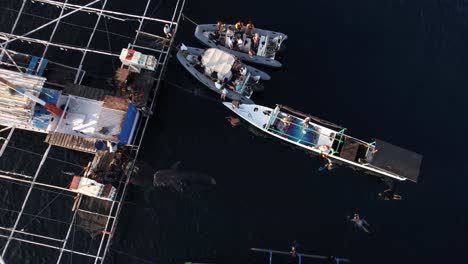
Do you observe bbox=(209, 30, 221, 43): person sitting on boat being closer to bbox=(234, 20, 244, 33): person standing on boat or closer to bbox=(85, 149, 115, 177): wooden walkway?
bbox=(234, 20, 244, 33): person standing on boat

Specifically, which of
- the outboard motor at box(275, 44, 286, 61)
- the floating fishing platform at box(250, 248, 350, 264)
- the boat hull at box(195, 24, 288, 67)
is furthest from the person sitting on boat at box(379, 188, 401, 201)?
the outboard motor at box(275, 44, 286, 61)

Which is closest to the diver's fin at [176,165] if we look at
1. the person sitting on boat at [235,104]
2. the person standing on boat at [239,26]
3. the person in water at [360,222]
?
the person sitting on boat at [235,104]

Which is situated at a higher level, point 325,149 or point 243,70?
A: point 243,70

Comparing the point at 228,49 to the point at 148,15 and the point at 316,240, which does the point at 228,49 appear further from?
the point at 316,240

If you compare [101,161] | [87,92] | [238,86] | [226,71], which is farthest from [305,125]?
[87,92]

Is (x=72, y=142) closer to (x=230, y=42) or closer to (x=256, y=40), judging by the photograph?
(x=230, y=42)

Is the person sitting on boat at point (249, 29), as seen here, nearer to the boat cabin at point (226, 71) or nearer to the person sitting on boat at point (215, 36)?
the person sitting on boat at point (215, 36)
